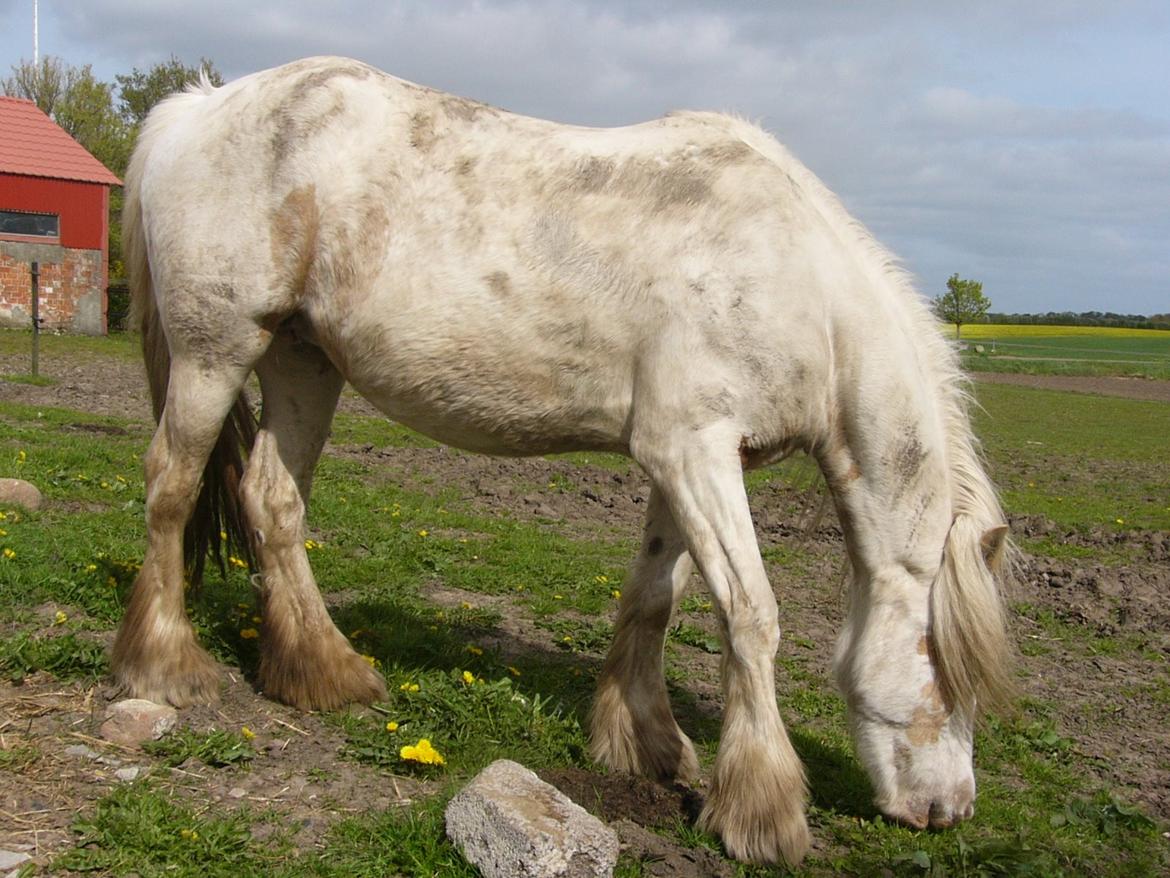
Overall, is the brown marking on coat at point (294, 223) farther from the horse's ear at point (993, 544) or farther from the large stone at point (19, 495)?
the large stone at point (19, 495)

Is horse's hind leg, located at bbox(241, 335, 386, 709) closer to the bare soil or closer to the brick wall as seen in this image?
the bare soil

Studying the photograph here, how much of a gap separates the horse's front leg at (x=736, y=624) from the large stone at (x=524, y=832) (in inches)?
22.1

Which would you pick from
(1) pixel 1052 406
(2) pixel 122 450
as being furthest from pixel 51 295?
(1) pixel 1052 406

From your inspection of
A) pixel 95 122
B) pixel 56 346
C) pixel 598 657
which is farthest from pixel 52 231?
pixel 598 657

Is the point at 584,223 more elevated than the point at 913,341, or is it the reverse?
the point at 584,223

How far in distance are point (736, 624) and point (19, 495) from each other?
15.3 ft

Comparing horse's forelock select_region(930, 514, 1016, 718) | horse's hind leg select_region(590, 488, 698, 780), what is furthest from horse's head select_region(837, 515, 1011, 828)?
horse's hind leg select_region(590, 488, 698, 780)

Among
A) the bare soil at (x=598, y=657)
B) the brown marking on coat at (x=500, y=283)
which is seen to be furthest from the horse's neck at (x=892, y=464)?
the brown marking on coat at (x=500, y=283)

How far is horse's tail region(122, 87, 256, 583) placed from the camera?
4434 millimetres

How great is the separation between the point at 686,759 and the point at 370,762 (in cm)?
117

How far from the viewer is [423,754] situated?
348cm

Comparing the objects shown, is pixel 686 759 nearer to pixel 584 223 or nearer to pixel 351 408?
pixel 584 223

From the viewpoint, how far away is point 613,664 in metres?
4.08

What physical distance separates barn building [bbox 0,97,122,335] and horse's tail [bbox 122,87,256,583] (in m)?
25.0
